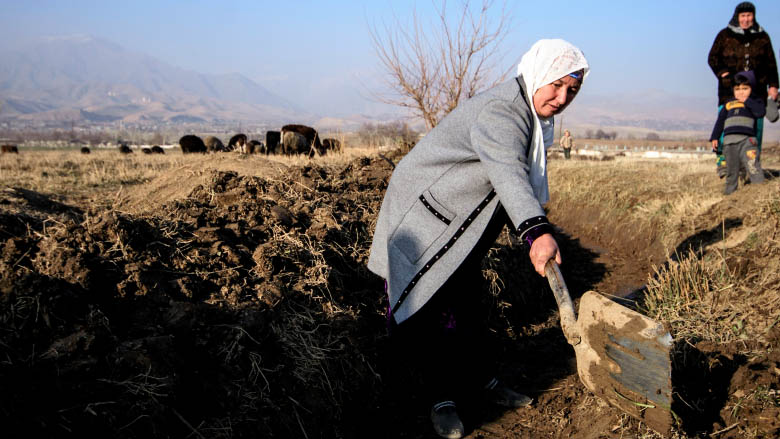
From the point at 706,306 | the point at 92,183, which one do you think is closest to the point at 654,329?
the point at 706,306

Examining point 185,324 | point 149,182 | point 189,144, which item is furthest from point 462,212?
point 189,144

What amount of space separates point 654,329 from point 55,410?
7.57 ft

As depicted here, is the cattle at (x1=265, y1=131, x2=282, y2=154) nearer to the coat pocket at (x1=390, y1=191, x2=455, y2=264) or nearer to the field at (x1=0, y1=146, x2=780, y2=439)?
the field at (x1=0, y1=146, x2=780, y2=439)

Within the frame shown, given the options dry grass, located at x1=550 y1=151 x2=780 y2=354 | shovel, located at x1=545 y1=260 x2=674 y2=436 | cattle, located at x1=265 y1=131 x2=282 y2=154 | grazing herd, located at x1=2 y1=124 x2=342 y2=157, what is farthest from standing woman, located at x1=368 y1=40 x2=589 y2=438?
cattle, located at x1=265 y1=131 x2=282 y2=154

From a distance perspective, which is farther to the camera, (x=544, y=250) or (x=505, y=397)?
(x=505, y=397)

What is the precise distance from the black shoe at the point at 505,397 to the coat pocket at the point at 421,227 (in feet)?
3.15

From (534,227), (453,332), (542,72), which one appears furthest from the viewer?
(453,332)

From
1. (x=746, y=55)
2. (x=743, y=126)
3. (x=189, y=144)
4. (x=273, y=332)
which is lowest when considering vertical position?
(x=273, y=332)

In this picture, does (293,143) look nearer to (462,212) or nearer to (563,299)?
(462,212)

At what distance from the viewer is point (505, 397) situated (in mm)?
2752

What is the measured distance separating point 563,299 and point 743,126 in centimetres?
511

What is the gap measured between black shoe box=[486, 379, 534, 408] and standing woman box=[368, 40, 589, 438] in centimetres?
18

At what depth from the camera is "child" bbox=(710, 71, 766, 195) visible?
19.1ft

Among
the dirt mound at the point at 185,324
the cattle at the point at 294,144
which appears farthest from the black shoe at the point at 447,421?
the cattle at the point at 294,144
